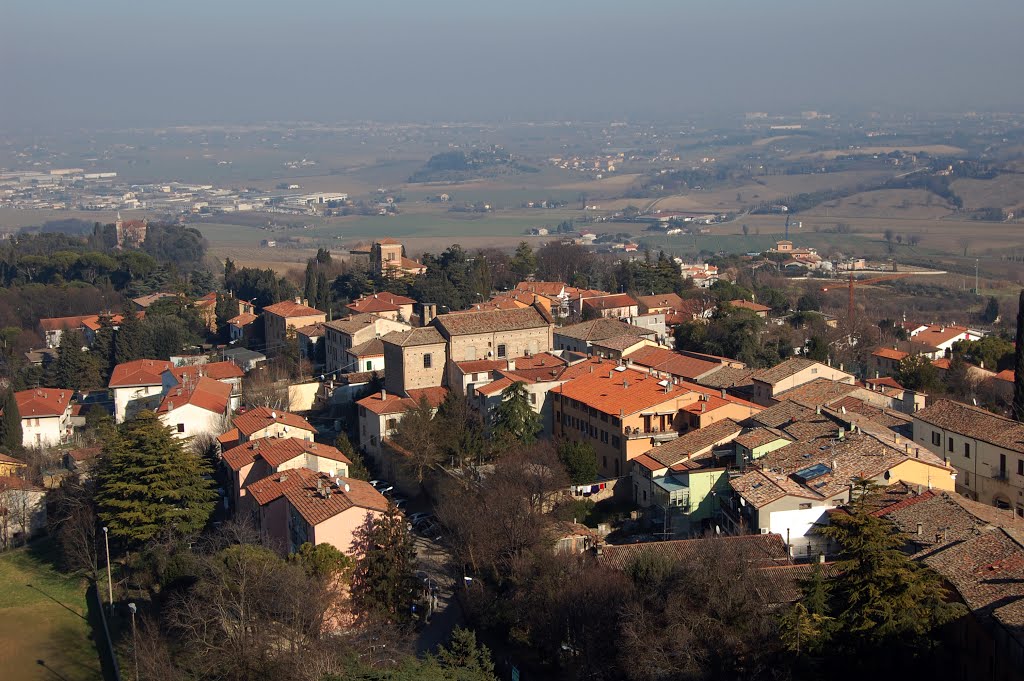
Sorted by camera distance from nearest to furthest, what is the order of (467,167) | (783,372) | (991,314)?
(783,372)
(991,314)
(467,167)

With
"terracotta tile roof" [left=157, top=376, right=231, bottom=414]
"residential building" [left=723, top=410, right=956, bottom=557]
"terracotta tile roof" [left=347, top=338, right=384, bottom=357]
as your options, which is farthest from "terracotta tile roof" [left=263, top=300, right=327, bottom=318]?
"residential building" [left=723, top=410, right=956, bottom=557]

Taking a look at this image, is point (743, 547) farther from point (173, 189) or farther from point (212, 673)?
point (173, 189)

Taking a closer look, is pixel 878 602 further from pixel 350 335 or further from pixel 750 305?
pixel 750 305

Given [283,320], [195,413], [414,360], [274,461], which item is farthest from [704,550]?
[283,320]

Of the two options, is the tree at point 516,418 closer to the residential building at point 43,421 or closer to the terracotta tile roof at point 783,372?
the terracotta tile roof at point 783,372

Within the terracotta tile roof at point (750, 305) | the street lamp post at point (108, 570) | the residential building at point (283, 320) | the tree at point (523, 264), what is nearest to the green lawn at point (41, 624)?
the street lamp post at point (108, 570)

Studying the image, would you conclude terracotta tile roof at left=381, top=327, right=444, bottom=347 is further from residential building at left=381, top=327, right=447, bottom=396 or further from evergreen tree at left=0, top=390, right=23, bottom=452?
evergreen tree at left=0, top=390, right=23, bottom=452

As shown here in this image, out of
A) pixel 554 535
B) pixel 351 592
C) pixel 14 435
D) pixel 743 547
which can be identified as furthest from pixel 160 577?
pixel 14 435

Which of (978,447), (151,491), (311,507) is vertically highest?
(978,447)
